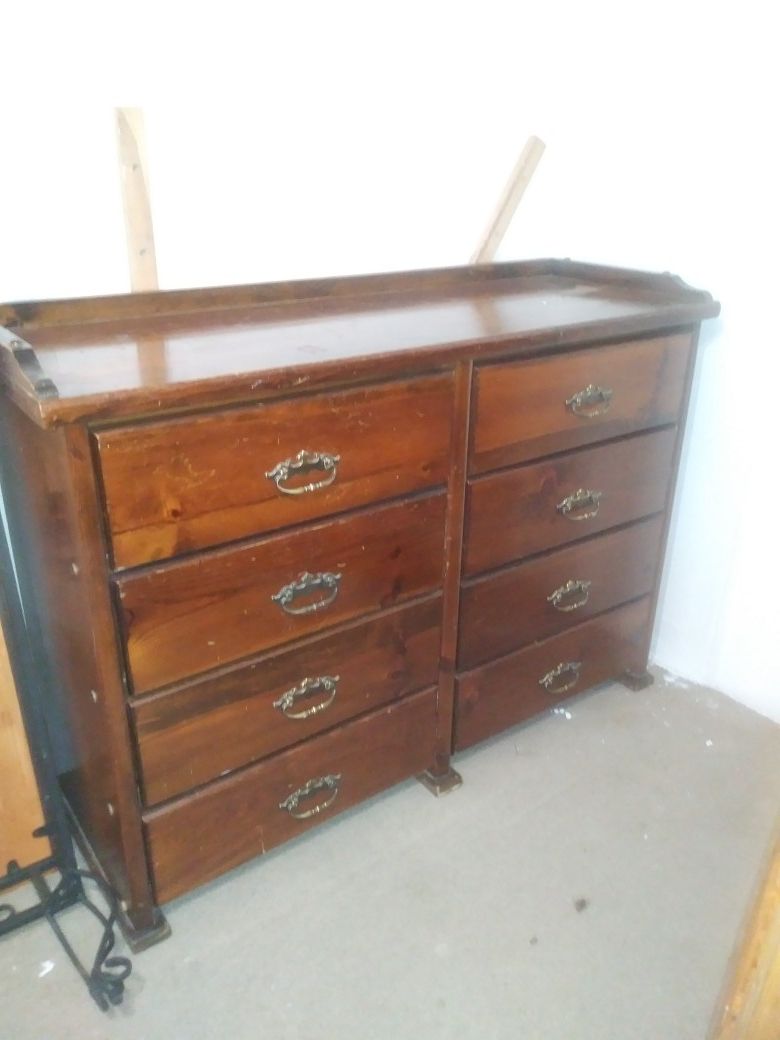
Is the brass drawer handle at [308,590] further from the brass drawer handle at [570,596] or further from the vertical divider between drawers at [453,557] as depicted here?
the brass drawer handle at [570,596]

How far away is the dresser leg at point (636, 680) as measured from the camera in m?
1.90

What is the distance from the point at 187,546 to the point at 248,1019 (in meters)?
0.68

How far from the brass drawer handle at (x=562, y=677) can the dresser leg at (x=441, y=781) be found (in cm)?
25

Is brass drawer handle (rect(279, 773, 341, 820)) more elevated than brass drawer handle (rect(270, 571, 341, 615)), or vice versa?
brass drawer handle (rect(270, 571, 341, 615))

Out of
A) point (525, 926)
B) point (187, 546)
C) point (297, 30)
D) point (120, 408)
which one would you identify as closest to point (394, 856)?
point (525, 926)

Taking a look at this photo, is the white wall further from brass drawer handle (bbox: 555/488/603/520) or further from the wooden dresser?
brass drawer handle (bbox: 555/488/603/520)

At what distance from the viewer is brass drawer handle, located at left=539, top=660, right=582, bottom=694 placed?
1.69 m

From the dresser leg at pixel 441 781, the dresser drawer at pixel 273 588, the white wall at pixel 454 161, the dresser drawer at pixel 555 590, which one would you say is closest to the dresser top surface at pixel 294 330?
the white wall at pixel 454 161

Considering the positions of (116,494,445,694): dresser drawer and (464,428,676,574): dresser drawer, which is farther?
(464,428,676,574): dresser drawer

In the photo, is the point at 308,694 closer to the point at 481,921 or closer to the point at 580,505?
the point at 481,921

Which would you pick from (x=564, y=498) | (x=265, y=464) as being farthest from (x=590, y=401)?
(x=265, y=464)

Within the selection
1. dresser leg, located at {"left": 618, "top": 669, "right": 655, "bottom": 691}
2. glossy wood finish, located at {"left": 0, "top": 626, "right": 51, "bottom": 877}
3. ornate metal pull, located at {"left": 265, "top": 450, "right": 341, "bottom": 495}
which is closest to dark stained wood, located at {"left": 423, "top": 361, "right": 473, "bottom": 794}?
ornate metal pull, located at {"left": 265, "top": 450, "right": 341, "bottom": 495}

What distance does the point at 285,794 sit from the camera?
1.34 metres

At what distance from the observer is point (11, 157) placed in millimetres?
1240
